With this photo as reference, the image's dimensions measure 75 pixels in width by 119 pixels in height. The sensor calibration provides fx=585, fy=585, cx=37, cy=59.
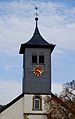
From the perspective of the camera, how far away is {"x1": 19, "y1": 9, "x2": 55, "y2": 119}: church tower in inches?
2408

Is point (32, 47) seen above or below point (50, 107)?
above

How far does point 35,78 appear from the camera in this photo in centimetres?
6128

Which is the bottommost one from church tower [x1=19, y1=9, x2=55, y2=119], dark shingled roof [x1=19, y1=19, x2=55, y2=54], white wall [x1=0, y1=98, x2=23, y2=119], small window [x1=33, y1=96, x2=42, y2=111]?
white wall [x1=0, y1=98, x2=23, y2=119]

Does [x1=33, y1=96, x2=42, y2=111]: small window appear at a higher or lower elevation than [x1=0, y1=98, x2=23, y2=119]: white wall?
higher

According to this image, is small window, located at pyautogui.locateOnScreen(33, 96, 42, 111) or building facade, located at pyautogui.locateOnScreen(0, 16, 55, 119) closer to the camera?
building facade, located at pyautogui.locateOnScreen(0, 16, 55, 119)

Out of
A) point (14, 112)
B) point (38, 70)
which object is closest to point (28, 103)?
point (14, 112)

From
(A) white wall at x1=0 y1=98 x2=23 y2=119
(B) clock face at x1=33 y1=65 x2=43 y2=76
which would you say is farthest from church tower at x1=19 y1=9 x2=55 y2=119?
(A) white wall at x1=0 y1=98 x2=23 y2=119

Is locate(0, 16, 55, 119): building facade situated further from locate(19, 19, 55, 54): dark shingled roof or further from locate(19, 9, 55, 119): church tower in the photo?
locate(19, 19, 55, 54): dark shingled roof

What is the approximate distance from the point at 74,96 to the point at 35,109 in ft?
24.5

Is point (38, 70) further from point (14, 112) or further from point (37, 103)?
point (14, 112)

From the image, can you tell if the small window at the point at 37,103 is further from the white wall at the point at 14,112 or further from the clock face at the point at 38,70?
the clock face at the point at 38,70

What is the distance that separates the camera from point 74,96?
180 ft

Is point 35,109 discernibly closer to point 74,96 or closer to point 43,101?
point 43,101

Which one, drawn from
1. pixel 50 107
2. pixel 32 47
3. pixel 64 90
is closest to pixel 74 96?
pixel 64 90
